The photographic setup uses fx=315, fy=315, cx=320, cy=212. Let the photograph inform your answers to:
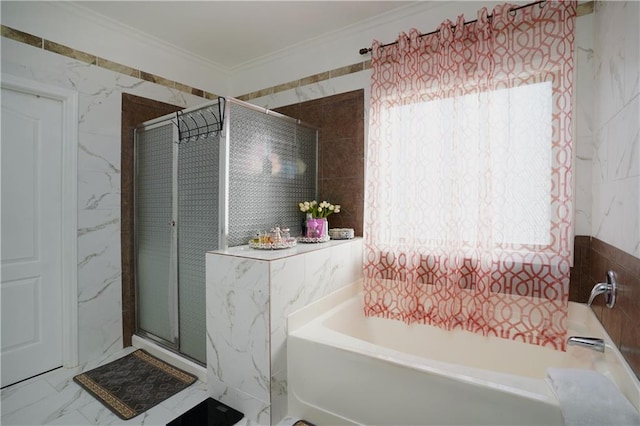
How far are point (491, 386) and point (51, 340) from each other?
2.86 meters

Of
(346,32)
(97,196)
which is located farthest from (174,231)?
(346,32)

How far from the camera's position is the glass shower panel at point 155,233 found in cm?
244

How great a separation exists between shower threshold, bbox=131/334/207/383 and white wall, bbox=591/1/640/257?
96.2 inches

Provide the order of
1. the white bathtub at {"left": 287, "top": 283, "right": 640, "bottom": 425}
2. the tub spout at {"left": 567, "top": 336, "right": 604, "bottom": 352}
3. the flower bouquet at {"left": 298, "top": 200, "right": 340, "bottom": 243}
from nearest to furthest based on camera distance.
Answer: the white bathtub at {"left": 287, "top": 283, "right": 640, "bottom": 425}
the tub spout at {"left": 567, "top": 336, "right": 604, "bottom": 352}
the flower bouquet at {"left": 298, "top": 200, "right": 340, "bottom": 243}

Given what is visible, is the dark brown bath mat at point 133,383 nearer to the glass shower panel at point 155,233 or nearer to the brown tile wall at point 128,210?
the glass shower panel at point 155,233

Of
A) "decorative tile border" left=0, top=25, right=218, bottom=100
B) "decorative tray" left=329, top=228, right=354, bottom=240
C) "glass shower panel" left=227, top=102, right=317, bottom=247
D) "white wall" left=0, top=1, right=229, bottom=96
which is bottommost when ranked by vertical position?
"decorative tray" left=329, top=228, right=354, bottom=240

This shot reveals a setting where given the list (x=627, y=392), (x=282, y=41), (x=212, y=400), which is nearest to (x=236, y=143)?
(x=282, y=41)

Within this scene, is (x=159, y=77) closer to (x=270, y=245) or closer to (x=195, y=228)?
(x=195, y=228)

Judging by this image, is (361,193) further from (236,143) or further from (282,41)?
(282,41)

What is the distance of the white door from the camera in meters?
2.10

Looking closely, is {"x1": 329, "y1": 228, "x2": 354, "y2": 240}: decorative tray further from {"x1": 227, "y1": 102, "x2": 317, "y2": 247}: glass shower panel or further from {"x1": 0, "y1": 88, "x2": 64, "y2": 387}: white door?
{"x1": 0, "y1": 88, "x2": 64, "y2": 387}: white door

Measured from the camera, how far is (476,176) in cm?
197

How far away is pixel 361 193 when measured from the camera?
2.58m

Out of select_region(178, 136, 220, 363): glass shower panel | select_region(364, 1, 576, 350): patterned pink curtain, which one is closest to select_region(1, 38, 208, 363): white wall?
select_region(178, 136, 220, 363): glass shower panel
